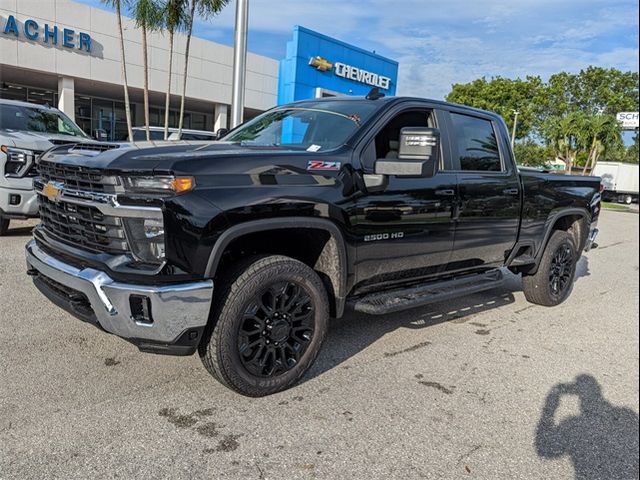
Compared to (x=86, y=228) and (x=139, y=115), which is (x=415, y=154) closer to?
(x=86, y=228)

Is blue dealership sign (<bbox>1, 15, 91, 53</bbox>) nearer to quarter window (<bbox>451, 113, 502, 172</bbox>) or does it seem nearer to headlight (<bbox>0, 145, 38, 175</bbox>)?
headlight (<bbox>0, 145, 38, 175</bbox>)

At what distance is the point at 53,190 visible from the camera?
337 cm

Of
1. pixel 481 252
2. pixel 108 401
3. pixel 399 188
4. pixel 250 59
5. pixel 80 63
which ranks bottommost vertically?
pixel 108 401

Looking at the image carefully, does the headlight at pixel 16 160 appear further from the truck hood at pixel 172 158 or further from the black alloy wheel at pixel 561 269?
the black alloy wheel at pixel 561 269

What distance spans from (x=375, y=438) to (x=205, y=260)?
1.38m

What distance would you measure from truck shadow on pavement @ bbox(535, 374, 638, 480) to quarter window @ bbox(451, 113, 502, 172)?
2.10m

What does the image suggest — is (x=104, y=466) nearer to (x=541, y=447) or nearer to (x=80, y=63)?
(x=541, y=447)

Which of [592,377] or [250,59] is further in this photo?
[250,59]

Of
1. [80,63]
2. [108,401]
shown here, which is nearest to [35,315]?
[108,401]

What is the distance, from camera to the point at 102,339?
407 cm

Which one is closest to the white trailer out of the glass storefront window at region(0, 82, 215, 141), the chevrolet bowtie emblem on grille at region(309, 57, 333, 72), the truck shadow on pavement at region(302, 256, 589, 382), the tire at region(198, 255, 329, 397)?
the chevrolet bowtie emblem on grille at region(309, 57, 333, 72)

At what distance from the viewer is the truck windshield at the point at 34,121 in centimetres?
783

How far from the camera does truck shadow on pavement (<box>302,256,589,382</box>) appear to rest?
163 inches

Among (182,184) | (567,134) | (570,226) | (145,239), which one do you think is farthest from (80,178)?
(567,134)
